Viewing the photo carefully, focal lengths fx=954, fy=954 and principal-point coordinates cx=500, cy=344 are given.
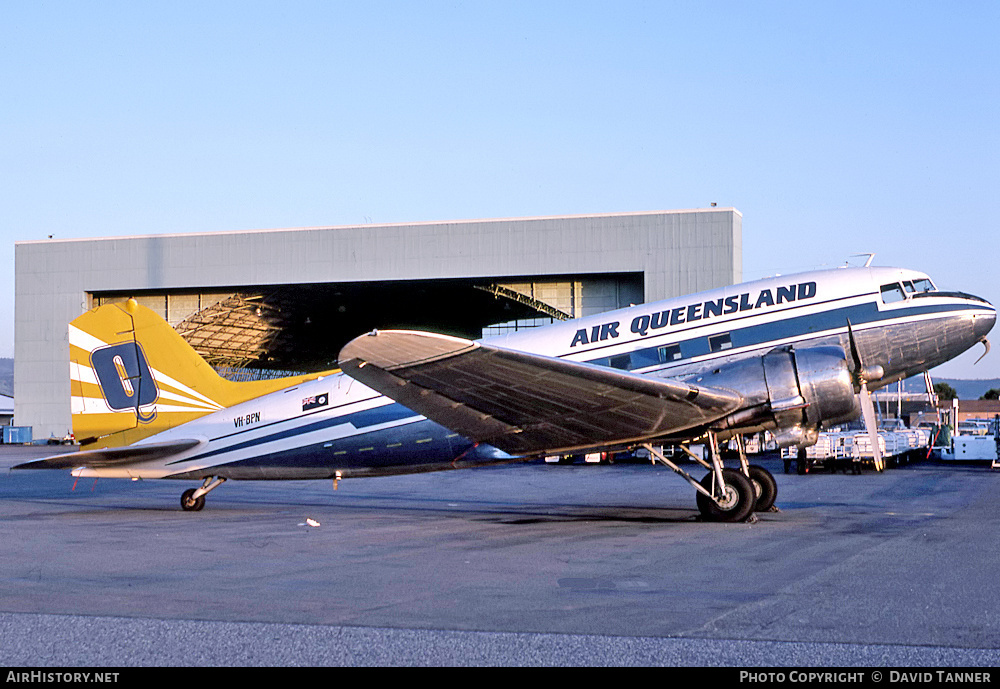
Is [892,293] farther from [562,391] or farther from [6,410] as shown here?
[6,410]

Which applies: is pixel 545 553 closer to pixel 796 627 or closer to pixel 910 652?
pixel 796 627

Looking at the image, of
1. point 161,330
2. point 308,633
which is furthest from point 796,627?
point 161,330

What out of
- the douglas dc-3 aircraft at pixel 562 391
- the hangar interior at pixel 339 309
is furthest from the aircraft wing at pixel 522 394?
the hangar interior at pixel 339 309

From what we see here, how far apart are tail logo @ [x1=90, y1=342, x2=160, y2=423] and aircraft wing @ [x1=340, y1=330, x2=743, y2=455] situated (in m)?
6.47

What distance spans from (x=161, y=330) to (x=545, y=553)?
960cm

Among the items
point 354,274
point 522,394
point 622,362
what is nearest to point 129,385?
point 522,394

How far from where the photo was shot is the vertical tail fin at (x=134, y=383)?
17.3m

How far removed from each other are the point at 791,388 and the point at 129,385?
454 inches

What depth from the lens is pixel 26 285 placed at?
54.5m

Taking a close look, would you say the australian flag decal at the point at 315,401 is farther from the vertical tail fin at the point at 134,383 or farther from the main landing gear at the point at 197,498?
the main landing gear at the point at 197,498

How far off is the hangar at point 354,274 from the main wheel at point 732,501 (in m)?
29.8

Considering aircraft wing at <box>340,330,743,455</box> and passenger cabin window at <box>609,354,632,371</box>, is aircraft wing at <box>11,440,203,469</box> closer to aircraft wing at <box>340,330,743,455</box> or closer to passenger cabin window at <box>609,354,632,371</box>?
aircraft wing at <box>340,330,743,455</box>

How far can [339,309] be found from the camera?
57.2 metres
